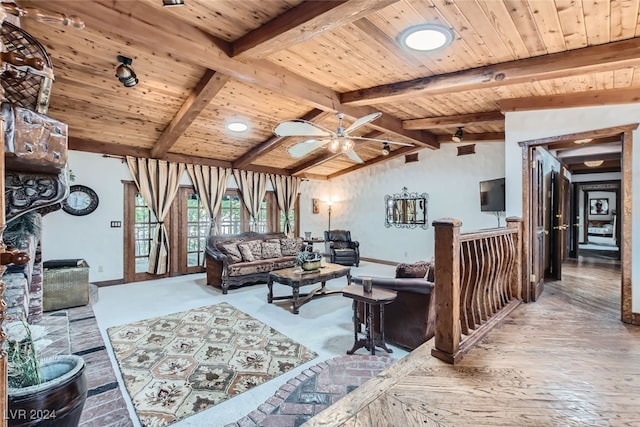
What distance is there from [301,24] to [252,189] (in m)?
5.58

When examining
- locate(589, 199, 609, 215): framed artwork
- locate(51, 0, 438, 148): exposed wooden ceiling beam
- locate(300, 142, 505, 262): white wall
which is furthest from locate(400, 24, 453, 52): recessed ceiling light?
locate(589, 199, 609, 215): framed artwork

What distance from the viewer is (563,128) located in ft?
11.2

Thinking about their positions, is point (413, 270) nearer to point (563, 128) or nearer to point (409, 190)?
point (563, 128)

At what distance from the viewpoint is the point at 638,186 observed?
2951 millimetres

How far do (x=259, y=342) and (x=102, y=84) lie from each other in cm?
360

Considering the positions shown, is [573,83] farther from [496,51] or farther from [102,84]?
[102,84]

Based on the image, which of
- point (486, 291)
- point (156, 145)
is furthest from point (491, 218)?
point (156, 145)

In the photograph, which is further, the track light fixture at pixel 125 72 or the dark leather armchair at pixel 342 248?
the dark leather armchair at pixel 342 248

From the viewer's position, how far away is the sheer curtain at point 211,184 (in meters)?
6.58

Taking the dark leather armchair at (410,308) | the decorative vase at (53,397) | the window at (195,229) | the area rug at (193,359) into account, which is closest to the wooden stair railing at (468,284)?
the dark leather armchair at (410,308)

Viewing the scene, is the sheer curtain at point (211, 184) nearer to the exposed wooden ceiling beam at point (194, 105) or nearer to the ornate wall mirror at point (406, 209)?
the exposed wooden ceiling beam at point (194, 105)

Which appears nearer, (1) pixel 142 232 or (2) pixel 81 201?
(2) pixel 81 201

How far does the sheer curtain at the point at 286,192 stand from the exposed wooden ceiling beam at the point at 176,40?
171 inches

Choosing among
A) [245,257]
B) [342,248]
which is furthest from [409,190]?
[245,257]
